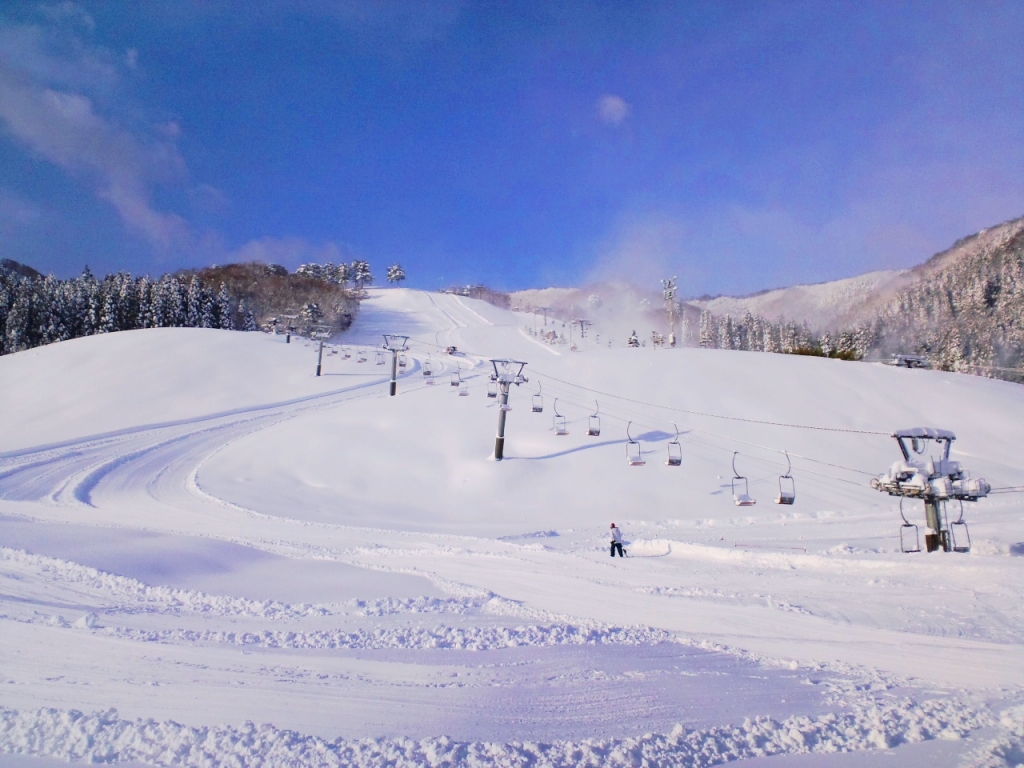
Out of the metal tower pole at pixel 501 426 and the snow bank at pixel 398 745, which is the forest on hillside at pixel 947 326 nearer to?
the metal tower pole at pixel 501 426

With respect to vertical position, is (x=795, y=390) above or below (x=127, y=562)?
above

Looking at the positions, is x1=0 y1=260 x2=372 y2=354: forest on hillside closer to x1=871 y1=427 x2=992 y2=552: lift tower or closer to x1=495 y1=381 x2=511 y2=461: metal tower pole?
x1=495 y1=381 x2=511 y2=461: metal tower pole

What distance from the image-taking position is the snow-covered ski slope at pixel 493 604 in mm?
4992

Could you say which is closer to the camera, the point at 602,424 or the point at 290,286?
the point at 602,424

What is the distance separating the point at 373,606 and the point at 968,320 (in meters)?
143

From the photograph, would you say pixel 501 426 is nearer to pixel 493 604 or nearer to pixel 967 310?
pixel 493 604

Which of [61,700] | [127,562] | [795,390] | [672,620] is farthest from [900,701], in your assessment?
[795,390]

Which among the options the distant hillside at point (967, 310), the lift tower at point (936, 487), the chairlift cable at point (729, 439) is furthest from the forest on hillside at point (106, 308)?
the distant hillside at point (967, 310)

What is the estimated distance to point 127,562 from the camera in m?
11.2

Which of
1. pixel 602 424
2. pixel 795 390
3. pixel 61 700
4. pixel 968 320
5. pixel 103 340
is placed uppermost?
pixel 968 320

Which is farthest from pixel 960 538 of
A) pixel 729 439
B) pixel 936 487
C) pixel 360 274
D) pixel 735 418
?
pixel 360 274

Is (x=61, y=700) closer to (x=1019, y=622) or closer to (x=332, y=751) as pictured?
(x=332, y=751)

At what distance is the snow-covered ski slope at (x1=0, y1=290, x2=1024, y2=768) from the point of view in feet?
16.4

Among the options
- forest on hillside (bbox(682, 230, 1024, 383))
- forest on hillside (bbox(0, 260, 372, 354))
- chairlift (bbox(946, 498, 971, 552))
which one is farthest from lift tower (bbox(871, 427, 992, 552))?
forest on hillside (bbox(682, 230, 1024, 383))
